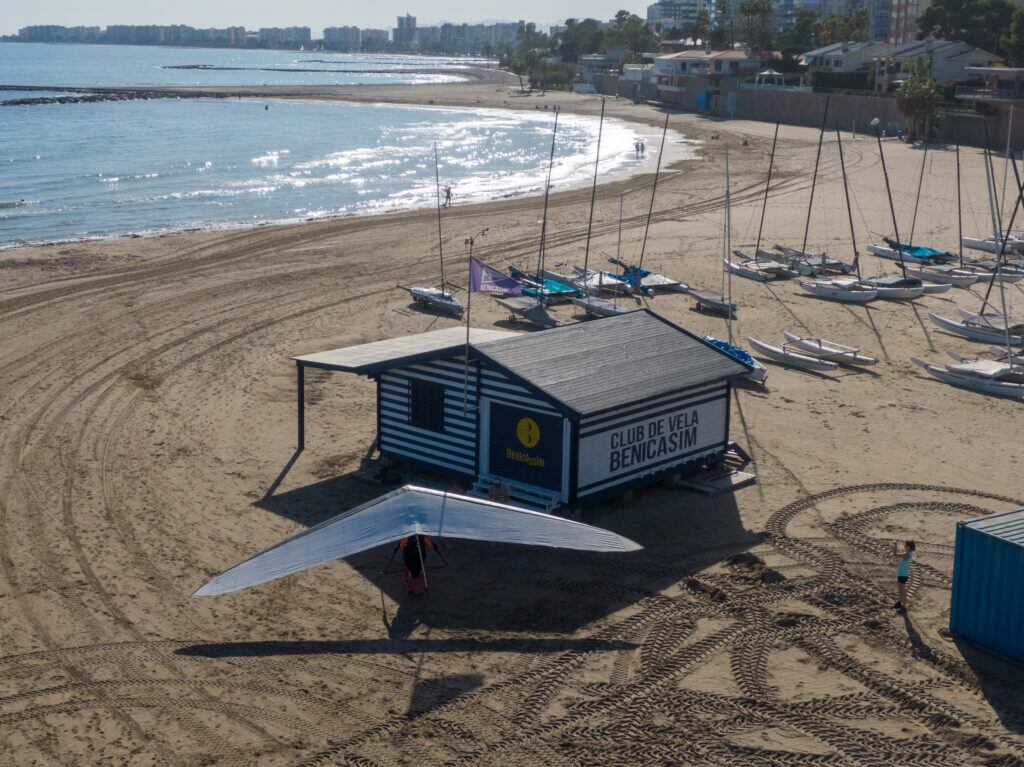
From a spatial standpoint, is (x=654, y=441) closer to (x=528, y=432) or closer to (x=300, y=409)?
(x=528, y=432)

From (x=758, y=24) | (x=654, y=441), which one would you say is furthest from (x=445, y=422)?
(x=758, y=24)

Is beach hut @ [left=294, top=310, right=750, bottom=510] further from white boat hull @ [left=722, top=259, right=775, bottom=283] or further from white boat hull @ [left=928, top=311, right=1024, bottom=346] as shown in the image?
white boat hull @ [left=722, top=259, right=775, bottom=283]

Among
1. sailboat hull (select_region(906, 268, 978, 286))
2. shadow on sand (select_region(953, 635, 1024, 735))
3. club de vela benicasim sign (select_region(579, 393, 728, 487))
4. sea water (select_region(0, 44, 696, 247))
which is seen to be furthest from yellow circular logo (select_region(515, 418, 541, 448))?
sea water (select_region(0, 44, 696, 247))

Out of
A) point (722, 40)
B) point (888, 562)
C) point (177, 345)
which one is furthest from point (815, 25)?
point (888, 562)

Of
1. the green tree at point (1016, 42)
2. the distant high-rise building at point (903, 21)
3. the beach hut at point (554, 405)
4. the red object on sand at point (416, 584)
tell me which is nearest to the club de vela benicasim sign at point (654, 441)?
the beach hut at point (554, 405)

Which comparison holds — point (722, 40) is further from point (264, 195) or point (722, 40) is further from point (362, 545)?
point (362, 545)
